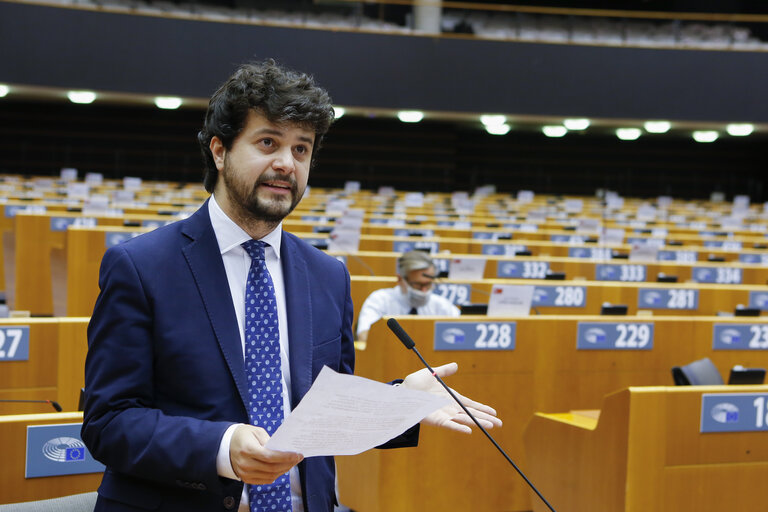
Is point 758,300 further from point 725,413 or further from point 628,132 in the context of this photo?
point 628,132

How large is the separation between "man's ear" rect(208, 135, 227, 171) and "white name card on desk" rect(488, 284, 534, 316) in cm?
307

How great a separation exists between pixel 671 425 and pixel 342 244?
15.7 feet

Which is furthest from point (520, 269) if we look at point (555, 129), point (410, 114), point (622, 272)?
point (555, 129)

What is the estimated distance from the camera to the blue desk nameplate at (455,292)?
6203 millimetres

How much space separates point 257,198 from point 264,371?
0.32 meters

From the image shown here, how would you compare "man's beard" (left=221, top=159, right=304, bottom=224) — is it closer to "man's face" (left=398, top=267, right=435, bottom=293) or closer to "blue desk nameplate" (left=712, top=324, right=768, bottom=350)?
"man's face" (left=398, top=267, right=435, bottom=293)

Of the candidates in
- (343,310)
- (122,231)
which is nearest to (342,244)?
(122,231)

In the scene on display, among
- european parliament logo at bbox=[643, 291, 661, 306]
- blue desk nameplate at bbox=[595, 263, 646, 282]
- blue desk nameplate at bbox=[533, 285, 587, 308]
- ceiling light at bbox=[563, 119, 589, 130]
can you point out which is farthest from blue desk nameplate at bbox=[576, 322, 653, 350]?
ceiling light at bbox=[563, 119, 589, 130]

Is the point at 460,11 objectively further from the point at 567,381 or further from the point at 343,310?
the point at 343,310

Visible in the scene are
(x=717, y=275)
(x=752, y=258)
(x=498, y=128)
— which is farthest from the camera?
(x=498, y=128)

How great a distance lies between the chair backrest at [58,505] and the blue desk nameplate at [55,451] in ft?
1.78

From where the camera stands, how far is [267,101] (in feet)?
4.93

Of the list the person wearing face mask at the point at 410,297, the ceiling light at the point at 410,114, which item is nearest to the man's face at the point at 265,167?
the person wearing face mask at the point at 410,297

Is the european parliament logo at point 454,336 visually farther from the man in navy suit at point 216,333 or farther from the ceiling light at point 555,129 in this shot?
the ceiling light at point 555,129
